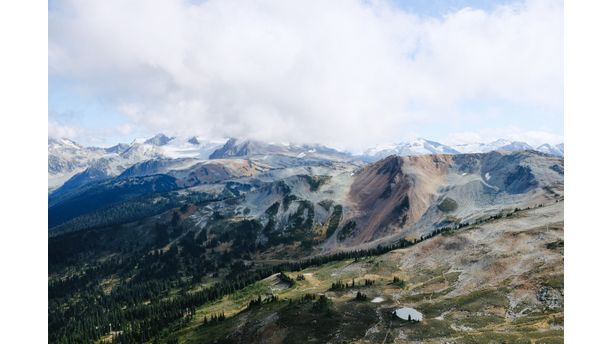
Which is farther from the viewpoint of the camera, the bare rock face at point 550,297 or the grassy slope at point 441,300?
the bare rock face at point 550,297

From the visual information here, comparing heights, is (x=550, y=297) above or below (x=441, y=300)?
above

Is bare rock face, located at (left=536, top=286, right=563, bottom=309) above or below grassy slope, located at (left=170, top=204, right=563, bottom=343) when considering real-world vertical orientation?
above

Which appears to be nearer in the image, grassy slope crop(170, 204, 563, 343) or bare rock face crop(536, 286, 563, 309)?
grassy slope crop(170, 204, 563, 343)

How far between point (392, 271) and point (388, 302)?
38.7 metres

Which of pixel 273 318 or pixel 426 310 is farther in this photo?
pixel 273 318

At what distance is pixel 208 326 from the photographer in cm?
12812

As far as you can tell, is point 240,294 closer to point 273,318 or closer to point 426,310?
point 273,318

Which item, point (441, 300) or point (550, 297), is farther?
point (441, 300)

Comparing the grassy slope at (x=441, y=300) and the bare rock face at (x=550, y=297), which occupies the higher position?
the bare rock face at (x=550, y=297)
